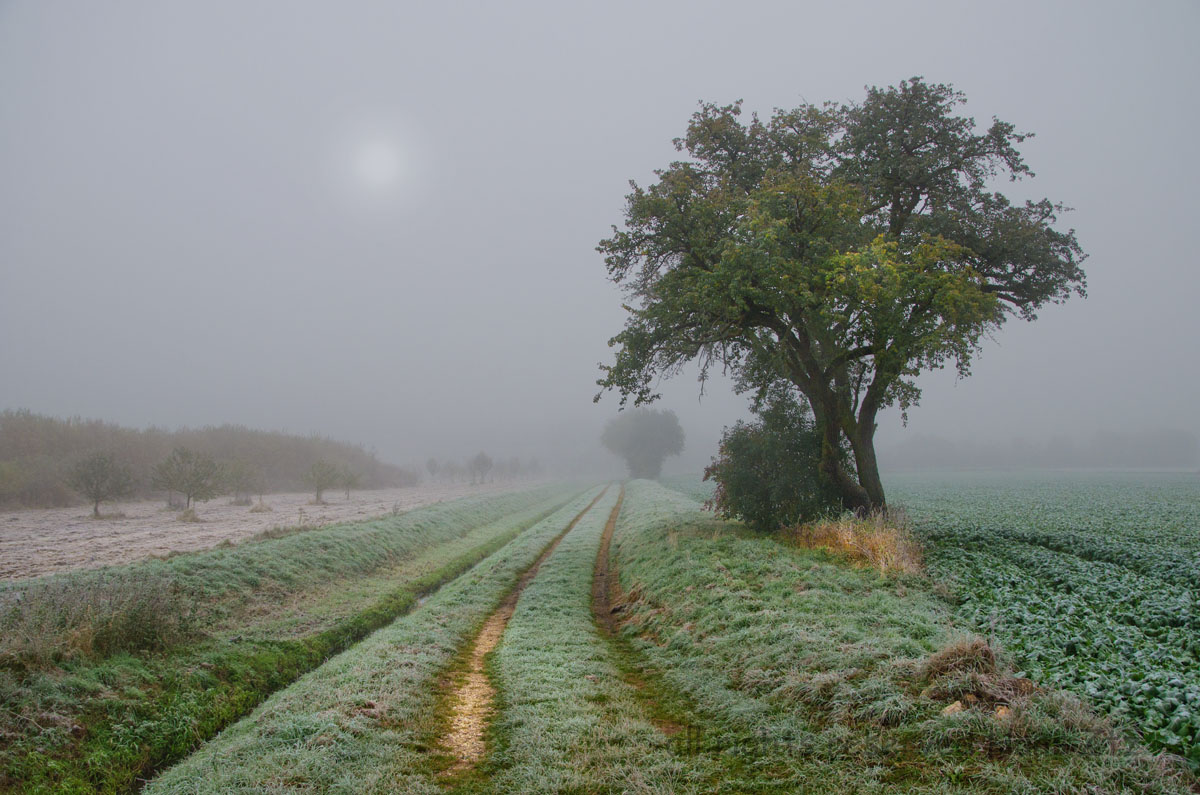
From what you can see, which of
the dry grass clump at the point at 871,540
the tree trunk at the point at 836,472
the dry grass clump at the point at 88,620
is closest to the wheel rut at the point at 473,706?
the dry grass clump at the point at 88,620

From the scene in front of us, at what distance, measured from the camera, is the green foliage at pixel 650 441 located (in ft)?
341

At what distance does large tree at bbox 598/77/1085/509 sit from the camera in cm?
1723

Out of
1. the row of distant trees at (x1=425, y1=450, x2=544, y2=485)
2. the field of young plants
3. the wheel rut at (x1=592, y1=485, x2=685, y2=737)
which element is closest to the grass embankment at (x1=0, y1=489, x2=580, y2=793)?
the wheel rut at (x1=592, y1=485, x2=685, y2=737)

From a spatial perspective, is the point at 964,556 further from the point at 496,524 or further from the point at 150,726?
the point at 496,524

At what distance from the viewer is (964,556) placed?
1516cm

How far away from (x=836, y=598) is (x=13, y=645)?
14.9m

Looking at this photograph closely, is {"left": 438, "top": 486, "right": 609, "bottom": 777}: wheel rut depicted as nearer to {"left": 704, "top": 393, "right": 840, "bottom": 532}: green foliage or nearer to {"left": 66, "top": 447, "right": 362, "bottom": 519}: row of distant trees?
{"left": 704, "top": 393, "right": 840, "bottom": 532}: green foliage

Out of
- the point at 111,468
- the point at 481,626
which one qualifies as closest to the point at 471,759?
the point at 481,626

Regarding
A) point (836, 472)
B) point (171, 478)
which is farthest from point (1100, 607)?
point (171, 478)

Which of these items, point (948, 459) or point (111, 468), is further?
point (948, 459)

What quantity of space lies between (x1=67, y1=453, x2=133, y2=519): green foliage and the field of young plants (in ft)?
142

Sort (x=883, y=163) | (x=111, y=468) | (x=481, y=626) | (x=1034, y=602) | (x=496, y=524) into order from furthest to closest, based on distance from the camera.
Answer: (x=496, y=524) < (x=111, y=468) < (x=883, y=163) < (x=481, y=626) < (x=1034, y=602)

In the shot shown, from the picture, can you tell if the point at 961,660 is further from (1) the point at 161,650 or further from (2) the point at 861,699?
(1) the point at 161,650

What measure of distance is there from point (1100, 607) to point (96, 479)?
4598 cm
